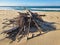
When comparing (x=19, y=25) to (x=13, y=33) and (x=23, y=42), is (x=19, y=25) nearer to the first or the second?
(x=13, y=33)

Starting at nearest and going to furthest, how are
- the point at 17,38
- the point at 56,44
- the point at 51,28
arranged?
the point at 56,44
the point at 17,38
the point at 51,28

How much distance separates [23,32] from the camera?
6922 mm

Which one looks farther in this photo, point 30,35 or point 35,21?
point 35,21

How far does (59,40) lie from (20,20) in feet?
5.60

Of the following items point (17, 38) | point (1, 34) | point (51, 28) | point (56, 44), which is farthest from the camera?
point (51, 28)

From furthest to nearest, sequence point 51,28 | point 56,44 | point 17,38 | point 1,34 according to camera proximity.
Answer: point 51,28 < point 1,34 < point 17,38 < point 56,44

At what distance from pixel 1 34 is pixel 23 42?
1.18 meters

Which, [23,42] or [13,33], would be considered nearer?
[23,42]

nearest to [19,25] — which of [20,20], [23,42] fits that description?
[20,20]

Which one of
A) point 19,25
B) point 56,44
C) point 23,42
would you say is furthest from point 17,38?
point 56,44

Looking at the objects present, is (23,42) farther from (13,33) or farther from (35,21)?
(35,21)

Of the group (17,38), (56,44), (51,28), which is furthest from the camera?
(51,28)

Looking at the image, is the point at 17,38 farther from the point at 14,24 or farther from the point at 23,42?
the point at 14,24

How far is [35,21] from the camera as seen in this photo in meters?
7.40
